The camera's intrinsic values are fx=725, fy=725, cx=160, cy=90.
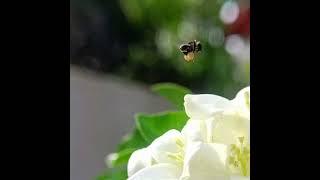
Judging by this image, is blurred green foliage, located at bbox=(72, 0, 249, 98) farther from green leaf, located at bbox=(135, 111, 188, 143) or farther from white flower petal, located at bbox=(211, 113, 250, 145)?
white flower petal, located at bbox=(211, 113, 250, 145)

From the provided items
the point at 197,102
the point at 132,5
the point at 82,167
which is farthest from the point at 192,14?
the point at 197,102

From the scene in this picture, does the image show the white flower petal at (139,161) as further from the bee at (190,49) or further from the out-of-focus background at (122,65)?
the out-of-focus background at (122,65)

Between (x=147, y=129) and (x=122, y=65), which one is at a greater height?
(x=122, y=65)

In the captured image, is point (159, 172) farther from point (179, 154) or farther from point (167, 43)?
point (167, 43)

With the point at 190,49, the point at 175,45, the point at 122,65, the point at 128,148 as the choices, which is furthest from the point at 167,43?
the point at 190,49
